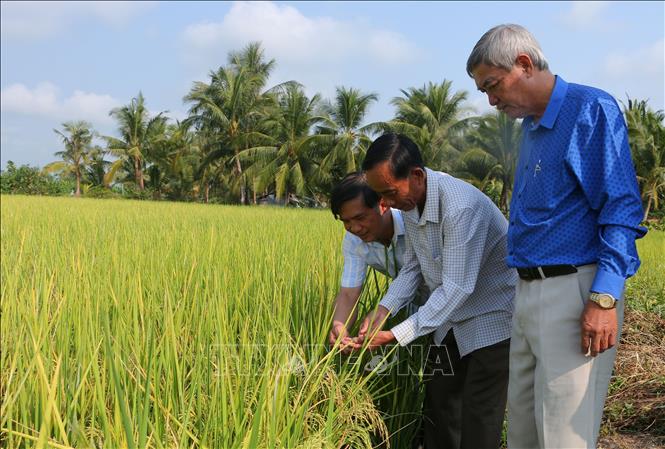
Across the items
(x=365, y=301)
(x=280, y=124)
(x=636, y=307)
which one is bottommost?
(x=636, y=307)

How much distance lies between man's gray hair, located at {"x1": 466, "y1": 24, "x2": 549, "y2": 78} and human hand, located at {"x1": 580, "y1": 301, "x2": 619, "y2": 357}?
1.82ft

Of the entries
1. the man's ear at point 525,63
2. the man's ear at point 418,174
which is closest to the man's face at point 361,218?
the man's ear at point 418,174

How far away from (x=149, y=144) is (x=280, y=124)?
8.49m

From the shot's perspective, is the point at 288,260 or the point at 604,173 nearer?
the point at 604,173

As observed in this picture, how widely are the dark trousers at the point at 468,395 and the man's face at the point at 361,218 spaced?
40cm

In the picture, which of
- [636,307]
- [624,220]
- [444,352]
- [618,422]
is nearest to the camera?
[624,220]

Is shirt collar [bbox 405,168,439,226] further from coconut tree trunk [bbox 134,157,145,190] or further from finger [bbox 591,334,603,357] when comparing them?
coconut tree trunk [bbox 134,157,145,190]

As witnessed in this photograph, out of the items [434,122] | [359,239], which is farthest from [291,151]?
[359,239]

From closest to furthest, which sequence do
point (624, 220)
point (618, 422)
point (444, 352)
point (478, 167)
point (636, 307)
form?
1. point (624, 220)
2. point (444, 352)
3. point (618, 422)
4. point (636, 307)
5. point (478, 167)

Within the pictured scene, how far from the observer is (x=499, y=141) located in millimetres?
17797

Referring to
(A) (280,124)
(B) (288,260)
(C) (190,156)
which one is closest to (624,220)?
(B) (288,260)

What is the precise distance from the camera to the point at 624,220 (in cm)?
120

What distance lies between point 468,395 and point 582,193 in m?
0.74

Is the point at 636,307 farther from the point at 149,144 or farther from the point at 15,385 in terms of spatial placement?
the point at 149,144
